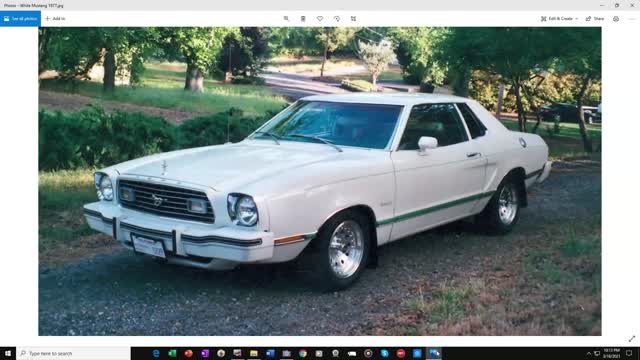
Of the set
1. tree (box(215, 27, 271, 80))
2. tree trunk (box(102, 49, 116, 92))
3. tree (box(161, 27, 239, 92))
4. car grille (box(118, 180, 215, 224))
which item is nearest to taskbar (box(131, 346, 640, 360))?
car grille (box(118, 180, 215, 224))

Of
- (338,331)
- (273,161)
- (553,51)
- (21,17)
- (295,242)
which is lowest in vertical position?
(338,331)

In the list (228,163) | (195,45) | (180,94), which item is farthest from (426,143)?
(180,94)

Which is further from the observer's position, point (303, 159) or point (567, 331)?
point (303, 159)

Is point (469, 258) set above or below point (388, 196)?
below

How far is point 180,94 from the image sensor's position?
1359 centimetres

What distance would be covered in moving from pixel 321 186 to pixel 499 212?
2643 millimetres

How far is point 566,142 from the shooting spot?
491 inches

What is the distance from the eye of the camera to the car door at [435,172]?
5297 mm

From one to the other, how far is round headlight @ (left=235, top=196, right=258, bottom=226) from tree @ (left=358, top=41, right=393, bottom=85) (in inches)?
134

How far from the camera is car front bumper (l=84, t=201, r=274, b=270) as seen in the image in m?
4.26

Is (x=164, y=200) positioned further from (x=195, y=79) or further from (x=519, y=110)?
(x=519, y=110)

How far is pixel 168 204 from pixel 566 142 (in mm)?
9627

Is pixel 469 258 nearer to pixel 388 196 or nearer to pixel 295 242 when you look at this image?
pixel 388 196
